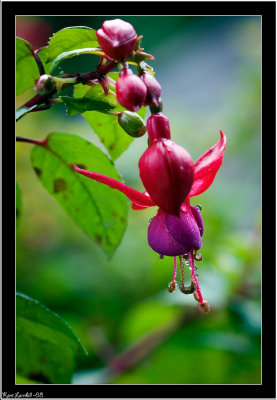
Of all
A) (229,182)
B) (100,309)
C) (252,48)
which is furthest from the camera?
(229,182)

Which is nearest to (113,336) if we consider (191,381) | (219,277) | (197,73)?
(191,381)

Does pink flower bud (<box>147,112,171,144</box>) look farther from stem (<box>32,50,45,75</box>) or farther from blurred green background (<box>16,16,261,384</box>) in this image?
blurred green background (<box>16,16,261,384</box>)

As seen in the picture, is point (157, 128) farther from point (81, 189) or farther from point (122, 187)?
point (81, 189)

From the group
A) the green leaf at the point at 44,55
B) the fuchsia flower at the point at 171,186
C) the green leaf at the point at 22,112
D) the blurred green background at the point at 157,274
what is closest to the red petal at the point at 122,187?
the fuchsia flower at the point at 171,186

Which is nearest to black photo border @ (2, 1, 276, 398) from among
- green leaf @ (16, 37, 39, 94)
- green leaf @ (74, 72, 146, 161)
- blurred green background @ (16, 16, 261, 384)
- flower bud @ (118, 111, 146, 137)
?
green leaf @ (16, 37, 39, 94)

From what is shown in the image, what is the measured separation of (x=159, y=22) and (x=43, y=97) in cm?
298

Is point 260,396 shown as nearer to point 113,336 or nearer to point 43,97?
point 43,97

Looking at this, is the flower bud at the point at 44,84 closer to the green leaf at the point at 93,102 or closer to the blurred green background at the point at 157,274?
the green leaf at the point at 93,102

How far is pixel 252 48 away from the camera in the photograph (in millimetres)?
2160

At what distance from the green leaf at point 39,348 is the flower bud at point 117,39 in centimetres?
38

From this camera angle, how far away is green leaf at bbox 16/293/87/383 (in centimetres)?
65

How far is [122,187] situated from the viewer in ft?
1.61

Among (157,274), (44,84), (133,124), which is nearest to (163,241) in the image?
(133,124)

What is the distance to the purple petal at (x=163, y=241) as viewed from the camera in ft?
1.64
